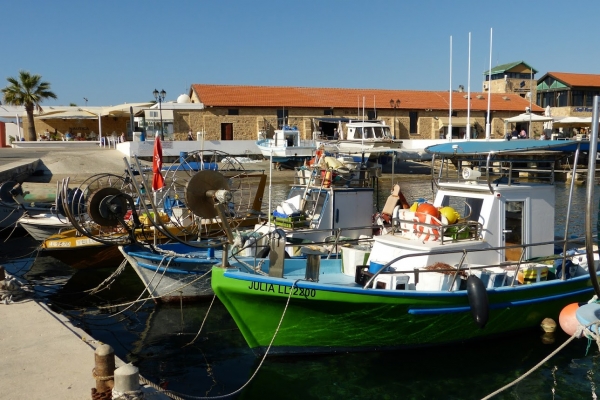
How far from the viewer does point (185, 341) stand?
10.4 m

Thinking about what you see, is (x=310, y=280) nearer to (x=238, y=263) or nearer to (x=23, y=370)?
(x=238, y=263)

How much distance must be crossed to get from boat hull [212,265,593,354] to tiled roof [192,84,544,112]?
37.4m

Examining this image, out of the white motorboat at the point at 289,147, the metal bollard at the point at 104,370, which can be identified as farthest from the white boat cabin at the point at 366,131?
the metal bollard at the point at 104,370

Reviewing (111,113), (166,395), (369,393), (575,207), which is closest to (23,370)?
(166,395)

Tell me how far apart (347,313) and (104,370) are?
3.94m

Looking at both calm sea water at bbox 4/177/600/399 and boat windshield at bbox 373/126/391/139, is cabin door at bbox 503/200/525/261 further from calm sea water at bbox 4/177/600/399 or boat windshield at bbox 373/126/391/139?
boat windshield at bbox 373/126/391/139

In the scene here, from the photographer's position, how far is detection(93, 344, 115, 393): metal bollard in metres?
5.79

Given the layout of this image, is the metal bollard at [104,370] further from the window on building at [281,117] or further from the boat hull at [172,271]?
the window on building at [281,117]

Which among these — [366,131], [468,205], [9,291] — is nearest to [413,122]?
[366,131]

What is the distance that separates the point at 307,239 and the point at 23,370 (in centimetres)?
704

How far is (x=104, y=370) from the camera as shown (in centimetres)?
582

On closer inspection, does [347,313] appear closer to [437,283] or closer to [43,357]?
[437,283]

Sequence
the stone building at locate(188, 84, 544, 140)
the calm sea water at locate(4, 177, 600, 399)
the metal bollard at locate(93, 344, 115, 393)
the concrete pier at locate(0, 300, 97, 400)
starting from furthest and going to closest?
the stone building at locate(188, 84, 544, 140) → the calm sea water at locate(4, 177, 600, 399) → the concrete pier at locate(0, 300, 97, 400) → the metal bollard at locate(93, 344, 115, 393)

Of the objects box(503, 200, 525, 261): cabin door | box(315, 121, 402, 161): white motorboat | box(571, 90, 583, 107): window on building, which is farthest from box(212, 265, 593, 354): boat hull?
box(571, 90, 583, 107): window on building
